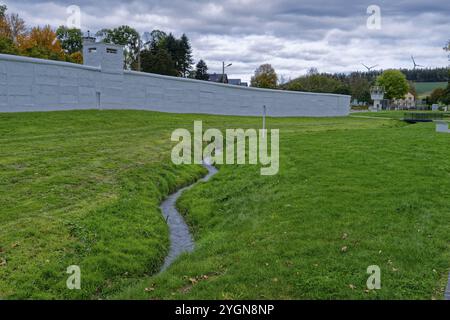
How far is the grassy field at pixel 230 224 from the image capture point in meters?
6.32

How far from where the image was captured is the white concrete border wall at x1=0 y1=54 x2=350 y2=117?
22344 mm

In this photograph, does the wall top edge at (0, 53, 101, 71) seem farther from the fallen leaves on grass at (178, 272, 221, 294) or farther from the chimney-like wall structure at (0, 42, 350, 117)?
the fallen leaves on grass at (178, 272, 221, 294)

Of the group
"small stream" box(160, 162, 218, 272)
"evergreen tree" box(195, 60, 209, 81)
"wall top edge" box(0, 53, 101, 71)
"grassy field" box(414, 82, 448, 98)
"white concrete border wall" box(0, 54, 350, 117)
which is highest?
"grassy field" box(414, 82, 448, 98)

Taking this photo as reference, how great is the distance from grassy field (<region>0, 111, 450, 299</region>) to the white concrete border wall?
20.8ft

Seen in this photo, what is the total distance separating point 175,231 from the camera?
10430 millimetres

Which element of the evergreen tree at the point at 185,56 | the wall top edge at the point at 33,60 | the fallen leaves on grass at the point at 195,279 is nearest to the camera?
the fallen leaves on grass at the point at 195,279

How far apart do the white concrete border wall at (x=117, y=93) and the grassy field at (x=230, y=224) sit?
6331mm

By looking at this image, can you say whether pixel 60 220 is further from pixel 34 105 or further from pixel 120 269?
pixel 34 105

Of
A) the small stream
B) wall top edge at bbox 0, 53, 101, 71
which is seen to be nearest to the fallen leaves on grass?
the small stream

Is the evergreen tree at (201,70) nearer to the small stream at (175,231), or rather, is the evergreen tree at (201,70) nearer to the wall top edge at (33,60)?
the wall top edge at (33,60)

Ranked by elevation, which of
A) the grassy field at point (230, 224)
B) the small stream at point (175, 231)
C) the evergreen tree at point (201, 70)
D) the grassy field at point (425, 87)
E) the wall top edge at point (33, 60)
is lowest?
the small stream at point (175, 231)

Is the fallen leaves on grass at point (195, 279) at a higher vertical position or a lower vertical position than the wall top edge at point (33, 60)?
lower

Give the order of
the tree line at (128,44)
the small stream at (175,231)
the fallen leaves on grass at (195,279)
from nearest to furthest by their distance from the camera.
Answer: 1. the fallen leaves on grass at (195,279)
2. the small stream at (175,231)
3. the tree line at (128,44)

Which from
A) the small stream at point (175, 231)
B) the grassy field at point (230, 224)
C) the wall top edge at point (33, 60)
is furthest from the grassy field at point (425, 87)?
the small stream at point (175, 231)
